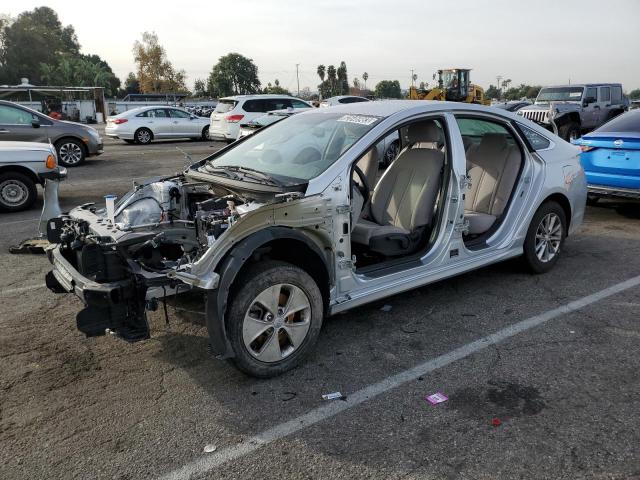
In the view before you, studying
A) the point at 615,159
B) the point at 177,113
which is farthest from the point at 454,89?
the point at 615,159

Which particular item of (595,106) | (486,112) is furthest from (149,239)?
(595,106)

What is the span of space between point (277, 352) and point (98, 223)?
5.13 ft

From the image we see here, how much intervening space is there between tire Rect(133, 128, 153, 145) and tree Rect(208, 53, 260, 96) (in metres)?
78.5

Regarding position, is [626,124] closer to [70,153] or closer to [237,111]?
[70,153]

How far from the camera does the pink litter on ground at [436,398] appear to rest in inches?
122

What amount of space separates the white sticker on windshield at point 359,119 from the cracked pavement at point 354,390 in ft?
5.10

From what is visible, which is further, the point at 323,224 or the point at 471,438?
the point at 323,224

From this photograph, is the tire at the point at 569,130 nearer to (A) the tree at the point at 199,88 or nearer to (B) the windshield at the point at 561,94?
(B) the windshield at the point at 561,94

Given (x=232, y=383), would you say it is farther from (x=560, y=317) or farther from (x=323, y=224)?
(x=560, y=317)

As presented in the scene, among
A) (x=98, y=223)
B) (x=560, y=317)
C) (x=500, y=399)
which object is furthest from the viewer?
(x=560, y=317)

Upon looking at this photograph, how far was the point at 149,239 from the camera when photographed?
329cm

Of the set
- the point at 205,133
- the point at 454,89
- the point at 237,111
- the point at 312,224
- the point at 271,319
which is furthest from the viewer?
the point at 454,89

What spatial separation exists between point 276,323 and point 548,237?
3235 millimetres

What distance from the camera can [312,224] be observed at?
340 centimetres
